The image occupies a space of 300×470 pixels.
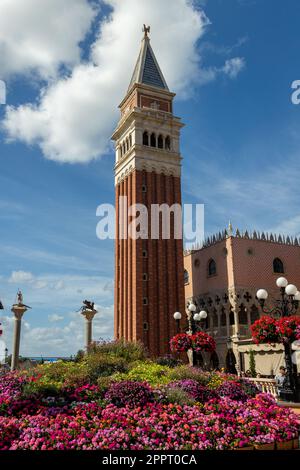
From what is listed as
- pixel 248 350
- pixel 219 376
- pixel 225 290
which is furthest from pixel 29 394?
pixel 225 290

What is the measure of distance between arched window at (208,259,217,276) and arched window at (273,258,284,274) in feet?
18.0

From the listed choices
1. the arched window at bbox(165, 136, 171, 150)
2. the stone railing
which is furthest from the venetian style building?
the stone railing

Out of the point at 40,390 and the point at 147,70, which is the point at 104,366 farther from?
the point at 147,70

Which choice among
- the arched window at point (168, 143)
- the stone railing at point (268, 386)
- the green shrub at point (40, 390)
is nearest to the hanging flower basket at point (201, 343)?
the stone railing at point (268, 386)

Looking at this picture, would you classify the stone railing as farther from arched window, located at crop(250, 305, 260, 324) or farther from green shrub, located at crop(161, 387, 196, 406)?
arched window, located at crop(250, 305, 260, 324)

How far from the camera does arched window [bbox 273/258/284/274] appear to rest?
131 feet

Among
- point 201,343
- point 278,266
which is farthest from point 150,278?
point 201,343

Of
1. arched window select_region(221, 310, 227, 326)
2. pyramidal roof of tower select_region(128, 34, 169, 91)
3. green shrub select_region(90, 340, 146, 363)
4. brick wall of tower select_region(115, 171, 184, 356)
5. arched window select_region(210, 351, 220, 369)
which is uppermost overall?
pyramidal roof of tower select_region(128, 34, 169, 91)

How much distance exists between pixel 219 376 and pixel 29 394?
6481mm

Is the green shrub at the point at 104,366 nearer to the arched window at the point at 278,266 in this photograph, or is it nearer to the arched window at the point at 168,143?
the arched window at the point at 278,266

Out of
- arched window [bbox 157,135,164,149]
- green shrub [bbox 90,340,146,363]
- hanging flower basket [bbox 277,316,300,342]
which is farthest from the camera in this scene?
arched window [bbox 157,135,164,149]

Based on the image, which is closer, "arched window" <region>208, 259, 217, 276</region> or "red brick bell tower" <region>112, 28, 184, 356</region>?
"red brick bell tower" <region>112, 28, 184, 356</region>
